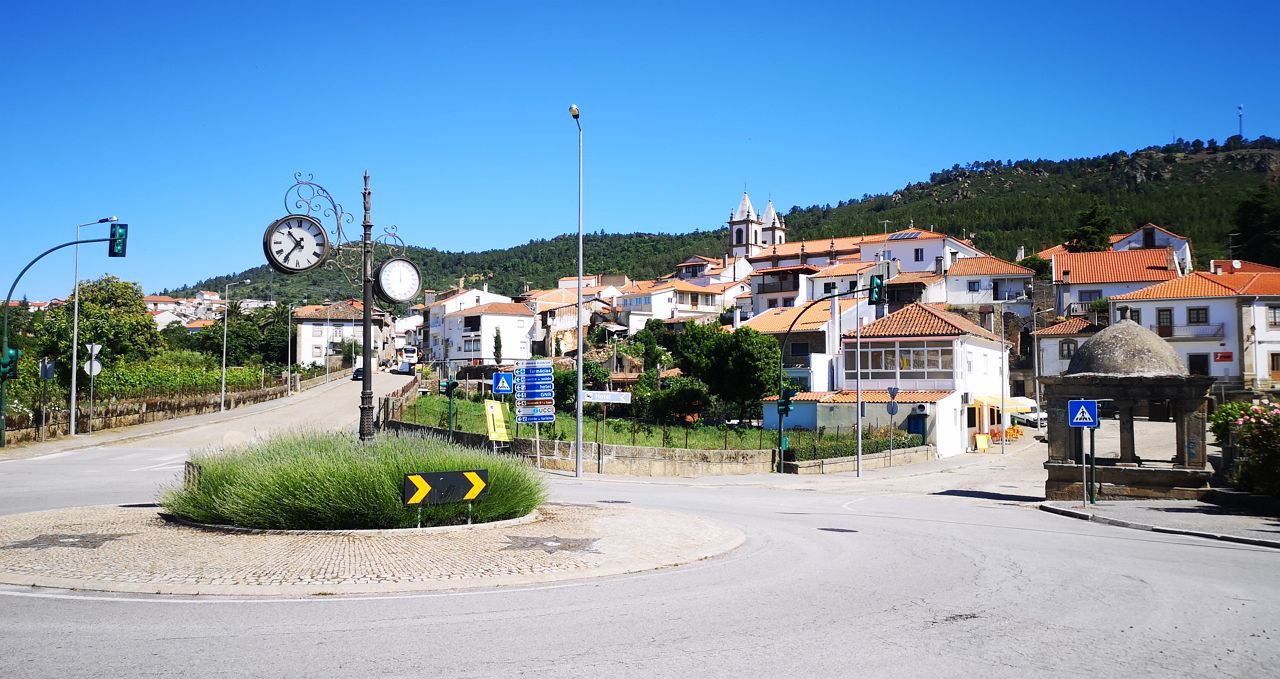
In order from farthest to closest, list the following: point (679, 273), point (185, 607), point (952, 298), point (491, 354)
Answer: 1. point (679, 273)
2. point (491, 354)
3. point (952, 298)
4. point (185, 607)

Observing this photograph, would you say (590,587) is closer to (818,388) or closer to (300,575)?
(300,575)

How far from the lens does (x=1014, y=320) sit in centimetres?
7825

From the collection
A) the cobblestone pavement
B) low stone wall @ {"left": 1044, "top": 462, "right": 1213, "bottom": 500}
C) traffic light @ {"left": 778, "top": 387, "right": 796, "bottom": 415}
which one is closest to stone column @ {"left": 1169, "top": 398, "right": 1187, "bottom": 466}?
low stone wall @ {"left": 1044, "top": 462, "right": 1213, "bottom": 500}

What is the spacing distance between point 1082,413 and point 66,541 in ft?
64.0

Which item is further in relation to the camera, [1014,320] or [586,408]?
[1014,320]

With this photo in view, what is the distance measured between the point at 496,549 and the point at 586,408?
47480 millimetres

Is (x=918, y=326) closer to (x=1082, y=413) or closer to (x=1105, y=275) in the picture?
(x=1082, y=413)

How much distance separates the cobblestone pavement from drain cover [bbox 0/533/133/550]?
0.04ft

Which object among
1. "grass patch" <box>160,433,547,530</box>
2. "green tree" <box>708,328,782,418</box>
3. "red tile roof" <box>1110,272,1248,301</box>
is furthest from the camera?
"red tile roof" <box>1110,272,1248,301</box>

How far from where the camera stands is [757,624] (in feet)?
25.8

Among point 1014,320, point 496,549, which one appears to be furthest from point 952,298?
point 496,549

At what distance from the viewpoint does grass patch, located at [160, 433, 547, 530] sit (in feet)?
40.4

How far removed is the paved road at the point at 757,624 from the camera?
6562 millimetres

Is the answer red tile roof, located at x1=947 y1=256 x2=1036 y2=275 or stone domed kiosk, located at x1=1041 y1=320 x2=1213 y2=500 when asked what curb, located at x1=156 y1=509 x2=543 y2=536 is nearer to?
stone domed kiosk, located at x1=1041 y1=320 x2=1213 y2=500
